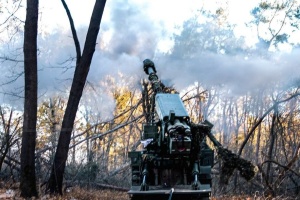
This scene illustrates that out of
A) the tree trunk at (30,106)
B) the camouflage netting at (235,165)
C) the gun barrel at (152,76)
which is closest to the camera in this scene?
the tree trunk at (30,106)

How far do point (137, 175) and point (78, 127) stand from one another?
20.7m

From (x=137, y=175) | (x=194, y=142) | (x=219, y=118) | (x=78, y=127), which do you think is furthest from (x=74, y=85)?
(x=219, y=118)

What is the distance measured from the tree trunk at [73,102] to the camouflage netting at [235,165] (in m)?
3.71

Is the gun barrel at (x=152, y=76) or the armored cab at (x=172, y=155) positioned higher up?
the gun barrel at (x=152, y=76)

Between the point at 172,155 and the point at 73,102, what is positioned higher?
the point at 73,102

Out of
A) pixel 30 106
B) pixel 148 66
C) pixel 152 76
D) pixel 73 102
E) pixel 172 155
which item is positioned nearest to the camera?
pixel 172 155

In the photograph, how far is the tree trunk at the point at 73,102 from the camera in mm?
9859

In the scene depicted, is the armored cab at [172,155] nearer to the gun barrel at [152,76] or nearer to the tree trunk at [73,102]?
the gun barrel at [152,76]

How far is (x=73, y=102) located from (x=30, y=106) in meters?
1.12

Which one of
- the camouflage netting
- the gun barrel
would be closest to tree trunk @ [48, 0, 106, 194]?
the gun barrel

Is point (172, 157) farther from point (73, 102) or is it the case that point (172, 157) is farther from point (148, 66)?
point (148, 66)

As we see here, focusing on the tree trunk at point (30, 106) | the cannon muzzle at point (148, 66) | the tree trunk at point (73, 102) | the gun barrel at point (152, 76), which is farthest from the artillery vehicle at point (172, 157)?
the cannon muzzle at point (148, 66)

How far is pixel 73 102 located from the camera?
10.2 metres

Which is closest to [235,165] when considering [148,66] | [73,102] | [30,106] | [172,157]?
[172,157]
